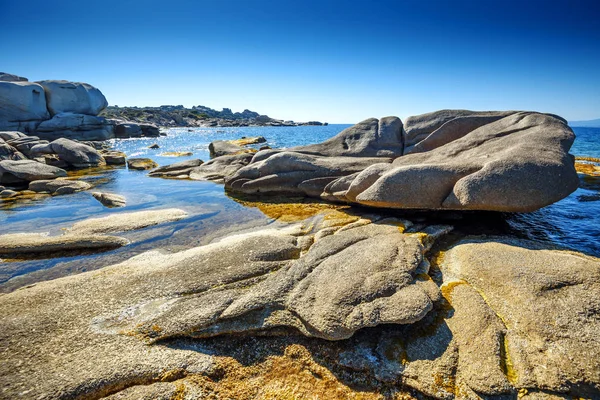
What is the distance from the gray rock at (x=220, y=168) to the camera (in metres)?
25.2

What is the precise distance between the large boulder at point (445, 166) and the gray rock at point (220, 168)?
4.39 metres

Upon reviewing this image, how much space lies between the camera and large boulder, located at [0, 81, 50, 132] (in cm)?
5366

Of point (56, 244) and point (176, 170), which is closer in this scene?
point (56, 244)

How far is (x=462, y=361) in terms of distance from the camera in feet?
17.5

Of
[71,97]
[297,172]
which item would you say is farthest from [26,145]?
[297,172]

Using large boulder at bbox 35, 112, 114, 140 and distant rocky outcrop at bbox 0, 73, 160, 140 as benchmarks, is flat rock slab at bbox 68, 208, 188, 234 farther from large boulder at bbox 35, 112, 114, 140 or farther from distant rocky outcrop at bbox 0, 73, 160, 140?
distant rocky outcrop at bbox 0, 73, 160, 140

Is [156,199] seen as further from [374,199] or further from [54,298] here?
[374,199]

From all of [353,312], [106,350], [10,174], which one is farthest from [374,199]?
[10,174]

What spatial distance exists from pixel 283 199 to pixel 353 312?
12.3m

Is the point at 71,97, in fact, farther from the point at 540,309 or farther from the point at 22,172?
the point at 540,309

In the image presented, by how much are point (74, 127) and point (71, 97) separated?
8.84 meters

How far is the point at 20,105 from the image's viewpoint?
5516 cm

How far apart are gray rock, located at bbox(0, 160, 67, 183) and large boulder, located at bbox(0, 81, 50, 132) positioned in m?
43.4

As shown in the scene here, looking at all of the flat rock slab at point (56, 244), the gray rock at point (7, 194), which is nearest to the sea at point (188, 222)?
the flat rock slab at point (56, 244)
